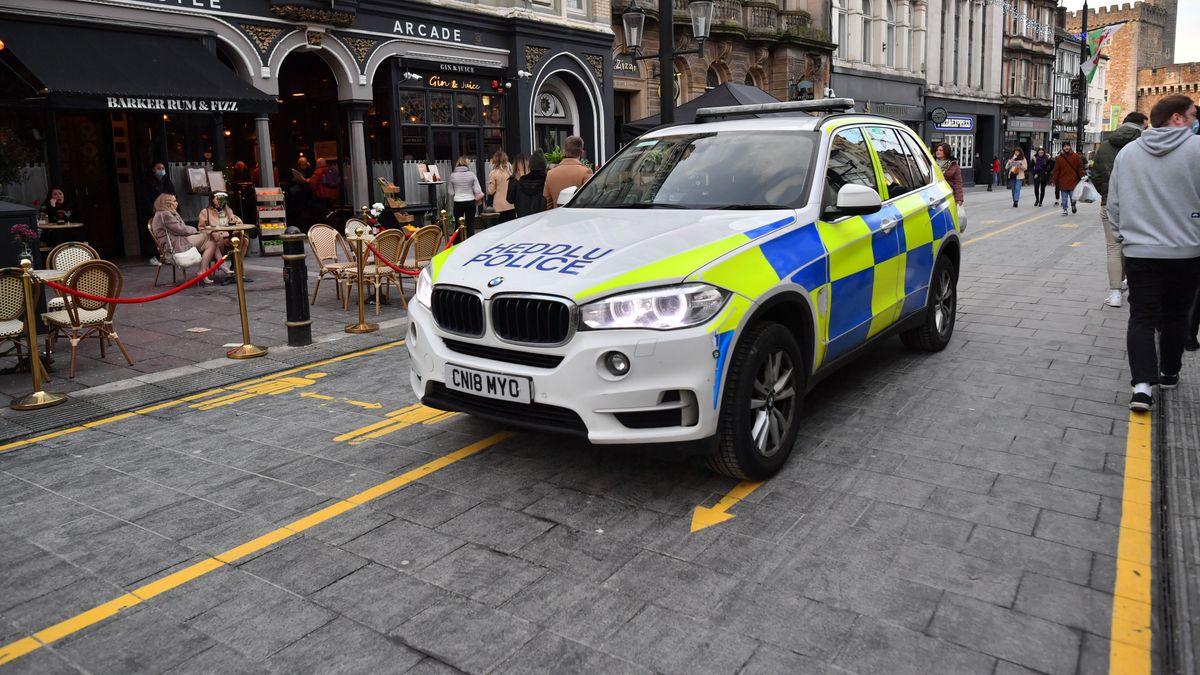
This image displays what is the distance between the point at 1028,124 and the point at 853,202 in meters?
56.6

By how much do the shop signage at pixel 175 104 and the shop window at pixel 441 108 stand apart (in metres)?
5.57

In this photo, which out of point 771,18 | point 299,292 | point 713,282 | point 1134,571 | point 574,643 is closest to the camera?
point 574,643

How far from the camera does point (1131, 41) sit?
269ft

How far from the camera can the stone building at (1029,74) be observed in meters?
53.2

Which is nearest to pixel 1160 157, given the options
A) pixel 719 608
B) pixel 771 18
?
pixel 719 608

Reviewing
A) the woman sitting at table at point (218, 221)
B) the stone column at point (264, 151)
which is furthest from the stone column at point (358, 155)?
the woman sitting at table at point (218, 221)

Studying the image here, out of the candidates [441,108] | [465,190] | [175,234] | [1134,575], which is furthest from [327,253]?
[441,108]

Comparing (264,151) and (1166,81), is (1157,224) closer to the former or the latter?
(264,151)

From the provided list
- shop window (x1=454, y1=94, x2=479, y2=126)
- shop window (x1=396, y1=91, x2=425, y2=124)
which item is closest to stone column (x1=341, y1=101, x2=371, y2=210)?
shop window (x1=396, y1=91, x2=425, y2=124)

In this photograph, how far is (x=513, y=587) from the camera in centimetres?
357

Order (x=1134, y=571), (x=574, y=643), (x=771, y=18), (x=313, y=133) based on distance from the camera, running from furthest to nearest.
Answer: (x=771, y=18)
(x=313, y=133)
(x=1134, y=571)
(x=574, y=643)

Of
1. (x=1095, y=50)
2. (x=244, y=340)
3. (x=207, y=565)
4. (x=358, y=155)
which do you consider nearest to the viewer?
(x=207, y=565)

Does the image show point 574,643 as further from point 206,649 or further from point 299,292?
point 299,292

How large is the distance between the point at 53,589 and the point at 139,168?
1390 cm
